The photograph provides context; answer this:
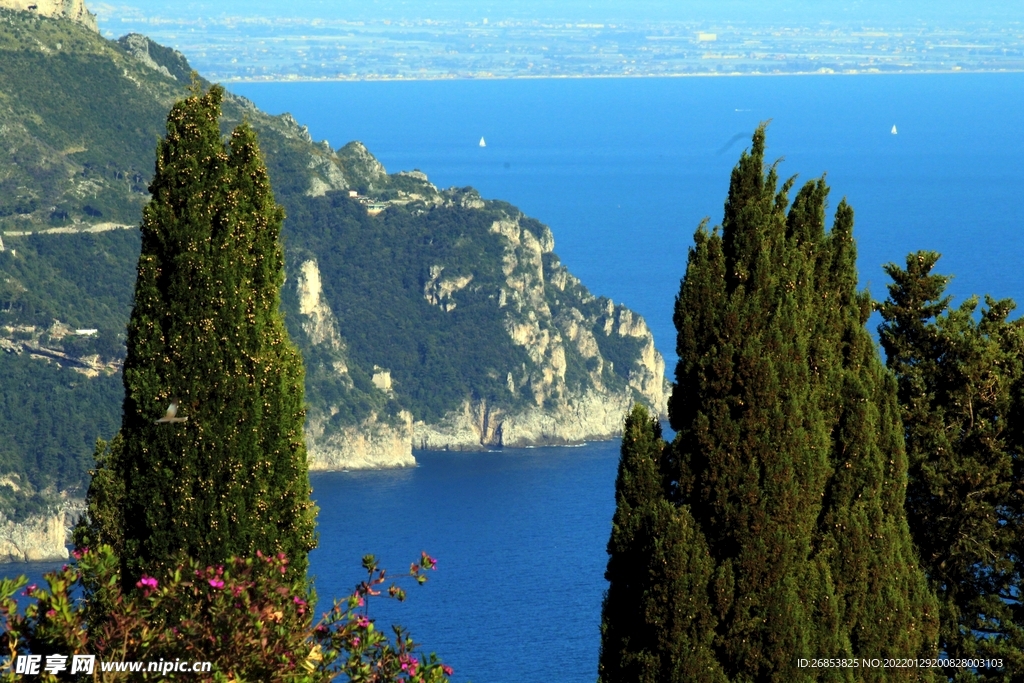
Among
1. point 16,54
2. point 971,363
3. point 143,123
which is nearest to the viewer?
point 971,363

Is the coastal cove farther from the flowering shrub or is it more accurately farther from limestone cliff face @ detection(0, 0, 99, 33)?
limestone cliff face @ detection(0, 0, 99, 33)

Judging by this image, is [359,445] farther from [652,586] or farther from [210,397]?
[210,397]

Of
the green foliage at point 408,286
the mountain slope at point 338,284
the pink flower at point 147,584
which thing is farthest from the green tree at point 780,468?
the green foliage at point 408,286

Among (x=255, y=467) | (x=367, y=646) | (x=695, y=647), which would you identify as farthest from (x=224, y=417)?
(x=695, y=647)

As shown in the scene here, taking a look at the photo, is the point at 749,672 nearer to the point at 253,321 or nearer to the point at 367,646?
the point at 367,646

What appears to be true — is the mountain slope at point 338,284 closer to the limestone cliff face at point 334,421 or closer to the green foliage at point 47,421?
the limestone cliff face at point 334,421
